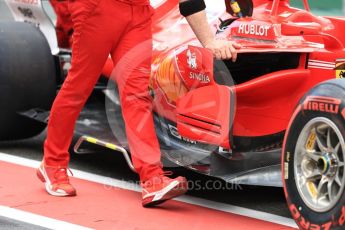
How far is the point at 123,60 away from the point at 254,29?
2.64 feet

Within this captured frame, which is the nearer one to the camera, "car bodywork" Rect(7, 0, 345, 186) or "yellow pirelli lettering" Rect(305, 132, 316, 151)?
"yellow pirelli lettering" Rect(305, 132, 316, 151)

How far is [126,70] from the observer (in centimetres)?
546

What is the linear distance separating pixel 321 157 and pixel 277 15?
1261 millimetres

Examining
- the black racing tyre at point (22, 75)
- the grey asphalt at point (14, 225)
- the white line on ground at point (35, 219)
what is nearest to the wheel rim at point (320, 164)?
the white line on ground at point (35, 219)

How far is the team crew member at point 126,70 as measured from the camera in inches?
211

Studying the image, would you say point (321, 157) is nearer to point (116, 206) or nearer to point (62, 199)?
point (116, 206)

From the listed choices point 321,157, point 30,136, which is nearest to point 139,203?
point 321,157

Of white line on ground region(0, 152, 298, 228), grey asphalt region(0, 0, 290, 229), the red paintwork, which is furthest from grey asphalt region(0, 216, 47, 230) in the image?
the red paintwork

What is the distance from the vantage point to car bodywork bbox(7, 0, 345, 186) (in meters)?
5.13

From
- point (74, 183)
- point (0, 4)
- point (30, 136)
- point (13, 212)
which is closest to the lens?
point (13, 212)

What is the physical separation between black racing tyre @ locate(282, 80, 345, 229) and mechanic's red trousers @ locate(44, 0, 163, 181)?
101cm

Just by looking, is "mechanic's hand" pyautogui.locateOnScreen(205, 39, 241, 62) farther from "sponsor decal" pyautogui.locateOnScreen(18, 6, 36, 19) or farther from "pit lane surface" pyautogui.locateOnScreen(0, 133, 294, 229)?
"sponsor decal" pyautogui.locateOnScreen(18, 6, 36, 19)

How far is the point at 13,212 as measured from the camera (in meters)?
5.25

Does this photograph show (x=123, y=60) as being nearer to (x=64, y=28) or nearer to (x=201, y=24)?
(x=201, y=24)
